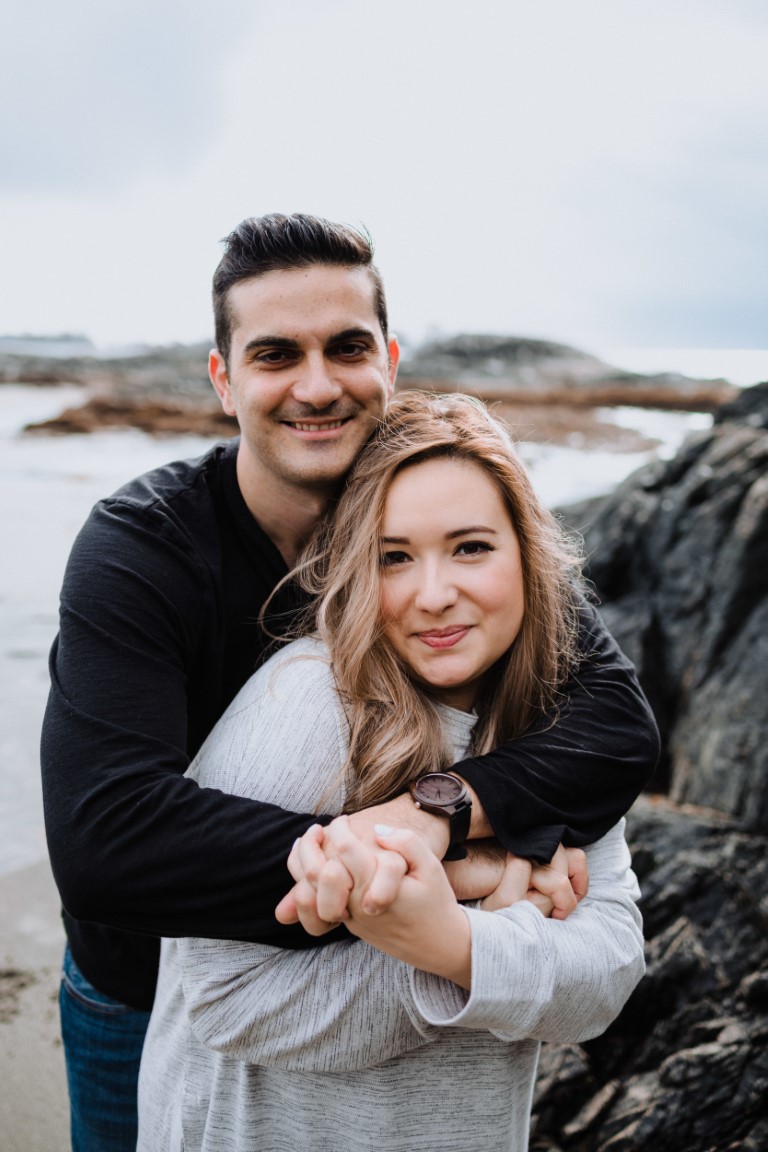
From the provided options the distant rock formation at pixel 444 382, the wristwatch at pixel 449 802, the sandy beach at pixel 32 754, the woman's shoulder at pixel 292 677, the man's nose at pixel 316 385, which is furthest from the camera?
the distant rock formation at pixel 444 382

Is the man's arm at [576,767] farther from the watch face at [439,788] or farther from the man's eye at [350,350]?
the man's eye at [350,350]

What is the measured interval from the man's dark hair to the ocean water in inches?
122

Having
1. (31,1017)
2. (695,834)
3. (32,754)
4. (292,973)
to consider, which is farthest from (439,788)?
(32,754)

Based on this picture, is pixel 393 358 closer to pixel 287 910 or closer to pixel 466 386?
pixel 287 910

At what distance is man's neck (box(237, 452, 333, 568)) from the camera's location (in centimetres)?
254

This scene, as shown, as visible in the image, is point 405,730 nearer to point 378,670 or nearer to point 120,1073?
point 378,670

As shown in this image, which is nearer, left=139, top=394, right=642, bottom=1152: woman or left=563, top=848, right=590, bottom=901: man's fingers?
left=139, top=394, right=642, bottom=1152: woman

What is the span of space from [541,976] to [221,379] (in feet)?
6.80

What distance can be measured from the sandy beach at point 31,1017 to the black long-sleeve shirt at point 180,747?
108 centimetres

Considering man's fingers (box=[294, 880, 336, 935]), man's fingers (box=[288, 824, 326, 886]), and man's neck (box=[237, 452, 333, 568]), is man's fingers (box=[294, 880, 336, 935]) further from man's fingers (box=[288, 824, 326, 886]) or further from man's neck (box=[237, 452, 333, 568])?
man's neck (box=[237, 452, 333, 568])

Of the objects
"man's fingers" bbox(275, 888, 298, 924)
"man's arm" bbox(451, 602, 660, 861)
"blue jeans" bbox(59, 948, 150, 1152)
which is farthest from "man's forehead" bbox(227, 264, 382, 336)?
"blue jeans" bbox(59, 948, 150, 1152)

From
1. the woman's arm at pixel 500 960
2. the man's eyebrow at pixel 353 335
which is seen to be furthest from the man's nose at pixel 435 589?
the man's eyebrow at pixel 353 335

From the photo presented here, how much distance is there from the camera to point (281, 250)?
2549mm

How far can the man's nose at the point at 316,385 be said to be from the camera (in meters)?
2.50
